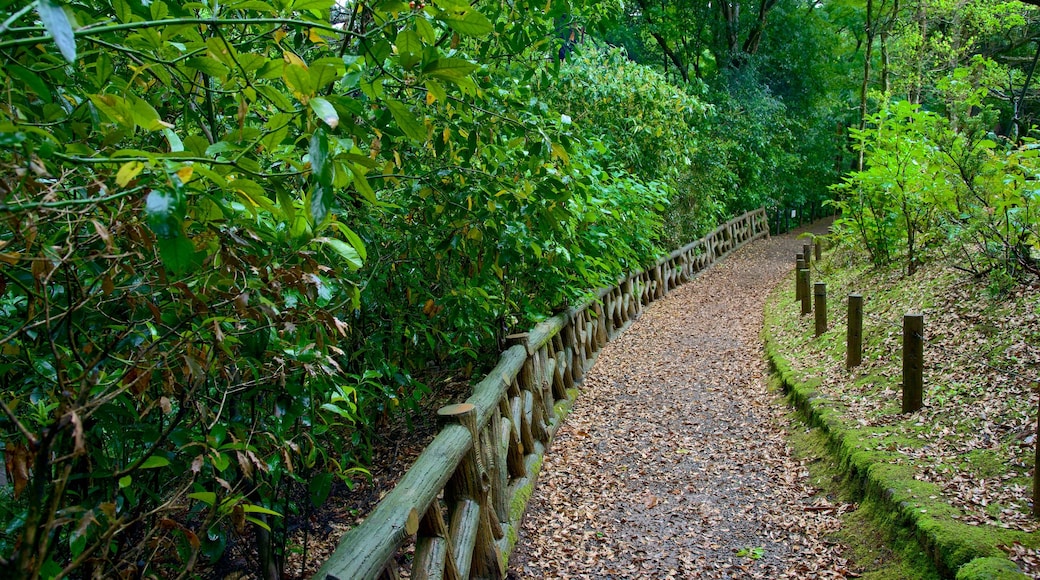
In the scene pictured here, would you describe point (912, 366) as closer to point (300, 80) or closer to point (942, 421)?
point (942, 421)

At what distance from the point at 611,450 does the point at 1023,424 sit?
10.0 ft

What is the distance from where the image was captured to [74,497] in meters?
2.39

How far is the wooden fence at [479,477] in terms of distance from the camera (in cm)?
275

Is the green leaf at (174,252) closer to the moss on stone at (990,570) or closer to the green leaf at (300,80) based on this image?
the green leaf at (300,80)

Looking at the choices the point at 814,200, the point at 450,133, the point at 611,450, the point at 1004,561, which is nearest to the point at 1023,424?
the point at 1004,561

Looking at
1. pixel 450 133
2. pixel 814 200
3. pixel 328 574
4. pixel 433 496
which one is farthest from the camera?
pixel 814 200

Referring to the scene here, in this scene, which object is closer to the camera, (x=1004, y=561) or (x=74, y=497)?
(x=74, y=497)

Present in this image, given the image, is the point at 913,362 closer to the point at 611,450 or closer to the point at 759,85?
the point at 611,450

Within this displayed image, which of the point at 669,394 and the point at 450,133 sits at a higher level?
the point at 450,133

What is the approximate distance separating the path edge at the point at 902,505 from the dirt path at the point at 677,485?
308mm

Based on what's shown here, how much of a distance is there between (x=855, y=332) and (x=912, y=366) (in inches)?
64.1

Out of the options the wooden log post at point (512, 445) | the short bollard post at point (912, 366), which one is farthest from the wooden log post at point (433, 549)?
the short bollard post at point (912, 366)

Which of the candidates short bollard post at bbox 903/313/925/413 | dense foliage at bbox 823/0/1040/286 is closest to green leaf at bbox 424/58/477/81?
short bollard post at bbox 903/313/925/413

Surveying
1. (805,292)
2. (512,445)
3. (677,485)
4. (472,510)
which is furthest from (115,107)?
(805,292)
